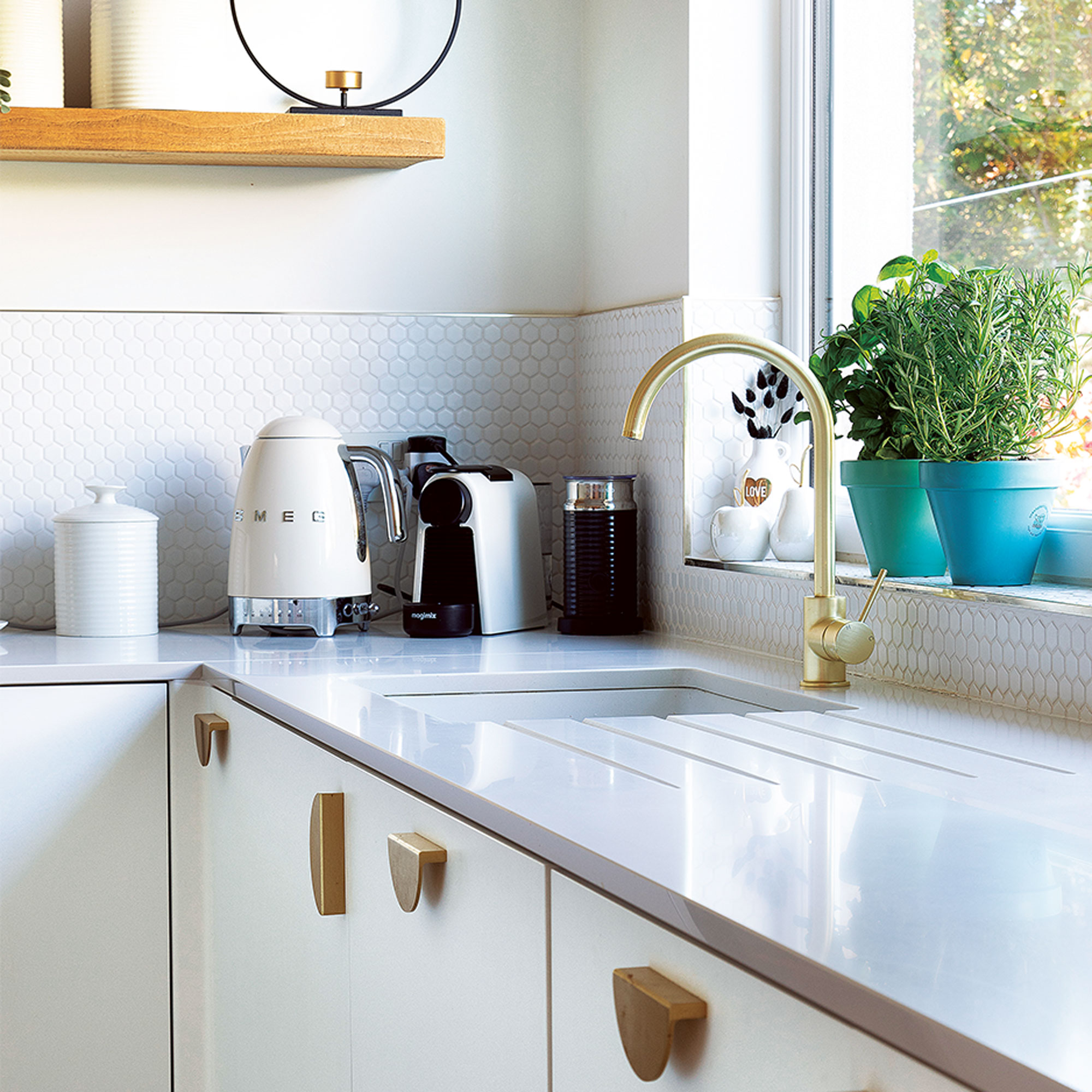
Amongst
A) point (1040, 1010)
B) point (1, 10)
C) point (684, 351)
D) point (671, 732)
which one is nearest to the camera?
point (1040, 1010)

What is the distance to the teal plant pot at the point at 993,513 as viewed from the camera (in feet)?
4.87

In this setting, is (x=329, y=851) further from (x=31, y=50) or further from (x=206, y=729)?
(x=31, y=50)

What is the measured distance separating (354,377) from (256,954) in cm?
105

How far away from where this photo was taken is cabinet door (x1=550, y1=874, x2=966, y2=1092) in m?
0.59

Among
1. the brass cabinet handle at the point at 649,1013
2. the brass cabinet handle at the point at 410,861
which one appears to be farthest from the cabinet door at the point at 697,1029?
the brass cabinet handle at the point at 410,861

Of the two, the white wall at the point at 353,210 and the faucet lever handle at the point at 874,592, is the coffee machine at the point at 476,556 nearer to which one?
the white wall at the point at 353,210

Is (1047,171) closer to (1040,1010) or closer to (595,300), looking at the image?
(595,300)

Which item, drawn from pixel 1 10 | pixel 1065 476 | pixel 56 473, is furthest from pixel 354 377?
pixel 1065 476

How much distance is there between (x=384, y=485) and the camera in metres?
2.16

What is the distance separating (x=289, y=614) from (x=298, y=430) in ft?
0.88

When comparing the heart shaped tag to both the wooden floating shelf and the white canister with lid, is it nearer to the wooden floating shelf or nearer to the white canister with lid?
the wooden floating shelf

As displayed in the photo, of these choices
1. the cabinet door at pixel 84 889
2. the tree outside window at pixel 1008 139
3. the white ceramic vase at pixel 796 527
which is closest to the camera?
the tree outside window at pixel 1008 139

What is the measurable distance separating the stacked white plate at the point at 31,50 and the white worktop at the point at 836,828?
3.25ft

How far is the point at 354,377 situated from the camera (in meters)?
2.38
